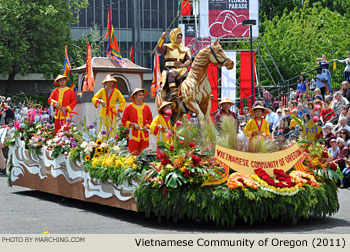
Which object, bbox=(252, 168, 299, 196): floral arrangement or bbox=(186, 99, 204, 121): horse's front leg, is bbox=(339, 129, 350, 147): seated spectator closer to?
bbox=(186, 99, 204, 121): horse's front leg

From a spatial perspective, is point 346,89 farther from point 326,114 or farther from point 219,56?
point 219,56

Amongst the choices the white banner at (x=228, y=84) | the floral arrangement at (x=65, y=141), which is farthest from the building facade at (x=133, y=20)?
the floral arrangement at (x=65, y=141)

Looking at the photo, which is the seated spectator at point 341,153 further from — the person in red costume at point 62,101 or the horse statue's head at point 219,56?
the person in red costume at point 62,101

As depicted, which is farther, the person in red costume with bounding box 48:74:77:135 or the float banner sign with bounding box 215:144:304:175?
the person in red costume with bounding box 48:74:77:135

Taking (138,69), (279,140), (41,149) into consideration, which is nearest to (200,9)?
(138,69)

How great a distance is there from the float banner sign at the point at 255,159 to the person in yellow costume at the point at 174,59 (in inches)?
168

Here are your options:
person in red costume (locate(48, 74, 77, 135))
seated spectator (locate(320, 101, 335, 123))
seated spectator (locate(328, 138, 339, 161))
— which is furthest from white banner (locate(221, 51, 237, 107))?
person in red costume (locate(48, 74, 77, 135))

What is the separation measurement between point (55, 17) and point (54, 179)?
28.8 metres

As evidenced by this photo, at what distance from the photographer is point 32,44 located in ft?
130

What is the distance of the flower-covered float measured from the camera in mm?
8297

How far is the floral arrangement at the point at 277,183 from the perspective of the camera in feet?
27.7

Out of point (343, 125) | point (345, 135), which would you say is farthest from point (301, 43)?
point (345, 135)

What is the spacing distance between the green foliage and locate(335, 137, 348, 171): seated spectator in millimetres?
5663

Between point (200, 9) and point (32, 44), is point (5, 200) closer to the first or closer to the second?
point (200, 9)
